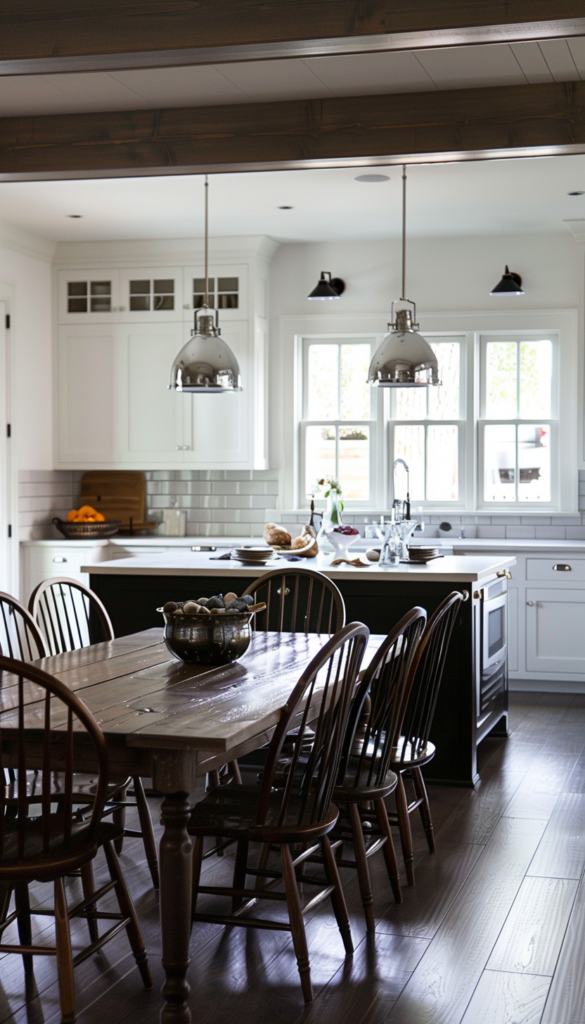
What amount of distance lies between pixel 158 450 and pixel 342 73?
3568mm

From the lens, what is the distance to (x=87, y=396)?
7.36 meters

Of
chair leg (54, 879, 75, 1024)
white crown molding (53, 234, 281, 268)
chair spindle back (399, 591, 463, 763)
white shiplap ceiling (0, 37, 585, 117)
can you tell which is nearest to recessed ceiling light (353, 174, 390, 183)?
white shiplap ceiling (0, 37, 585, 117)

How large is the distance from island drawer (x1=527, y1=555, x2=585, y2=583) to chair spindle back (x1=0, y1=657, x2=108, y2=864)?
4.19m

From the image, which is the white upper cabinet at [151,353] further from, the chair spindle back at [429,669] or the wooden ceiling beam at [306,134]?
the chair spindle back at [429,669]

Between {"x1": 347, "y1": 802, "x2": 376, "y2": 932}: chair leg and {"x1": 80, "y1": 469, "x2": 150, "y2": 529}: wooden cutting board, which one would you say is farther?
{"x1": 80, "y1": 469, "x2": 150, "y2": 529}: wooden cutting board

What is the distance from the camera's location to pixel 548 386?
7.12 m

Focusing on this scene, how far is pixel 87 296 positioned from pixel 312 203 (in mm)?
1961

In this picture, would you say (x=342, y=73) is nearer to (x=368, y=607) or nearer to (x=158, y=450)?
(x=368, y=607)

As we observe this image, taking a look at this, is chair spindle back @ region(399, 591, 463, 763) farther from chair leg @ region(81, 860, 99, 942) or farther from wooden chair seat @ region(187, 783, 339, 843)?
chair leg @ region(81, 860, 99, 942)

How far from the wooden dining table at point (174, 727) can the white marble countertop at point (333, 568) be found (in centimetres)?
143

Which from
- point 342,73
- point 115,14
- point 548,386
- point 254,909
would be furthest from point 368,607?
point 548,386

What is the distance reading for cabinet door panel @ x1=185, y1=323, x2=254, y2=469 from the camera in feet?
23.4

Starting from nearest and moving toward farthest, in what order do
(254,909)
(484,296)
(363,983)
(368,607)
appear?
(363,983), (254,909), (368,607), (484,296)

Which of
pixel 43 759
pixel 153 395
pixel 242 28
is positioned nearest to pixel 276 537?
pixel 153 395
